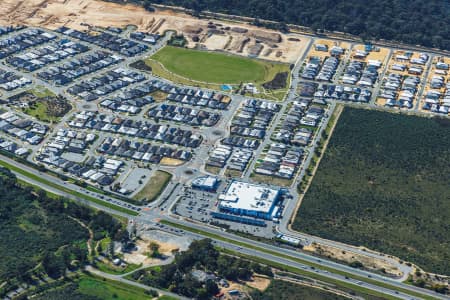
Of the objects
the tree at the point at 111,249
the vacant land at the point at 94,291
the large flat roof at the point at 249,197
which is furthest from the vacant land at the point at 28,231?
the large flat roof at the point at 249,197

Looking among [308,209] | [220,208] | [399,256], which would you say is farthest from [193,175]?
[399,256]

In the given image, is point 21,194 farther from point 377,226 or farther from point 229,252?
point 377,226

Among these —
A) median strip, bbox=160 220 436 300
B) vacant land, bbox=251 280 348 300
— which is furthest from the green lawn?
median strip, bbox=160 220 436 300

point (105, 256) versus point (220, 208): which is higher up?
point (220, 208)

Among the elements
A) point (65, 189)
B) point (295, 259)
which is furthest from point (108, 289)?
point (65, 189)

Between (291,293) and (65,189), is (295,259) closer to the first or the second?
(291,293)

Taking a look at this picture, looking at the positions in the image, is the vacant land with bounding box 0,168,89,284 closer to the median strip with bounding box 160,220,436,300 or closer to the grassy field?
the grassy field

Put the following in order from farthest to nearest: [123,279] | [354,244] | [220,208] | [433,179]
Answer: [433,179]
[220,208]
[354,244]
[123,279]
